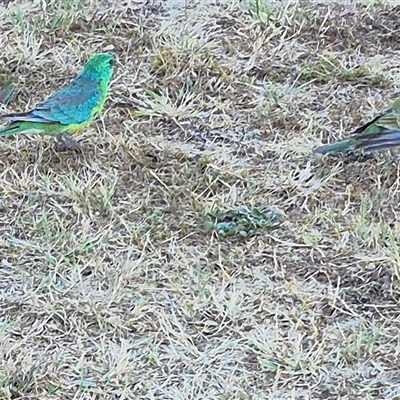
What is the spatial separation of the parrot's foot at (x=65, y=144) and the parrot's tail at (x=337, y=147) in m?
1.07

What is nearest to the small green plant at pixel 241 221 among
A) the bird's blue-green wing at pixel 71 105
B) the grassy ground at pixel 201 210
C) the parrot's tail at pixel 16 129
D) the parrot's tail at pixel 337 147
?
the grassy ground at pixel 201 210

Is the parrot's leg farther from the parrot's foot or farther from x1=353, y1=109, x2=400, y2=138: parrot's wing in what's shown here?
x1=353, y1=109, x2=400, y2=138: parrot's wing

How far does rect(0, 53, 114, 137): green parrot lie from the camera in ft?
14.9

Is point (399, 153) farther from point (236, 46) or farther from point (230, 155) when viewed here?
point (236, 46)

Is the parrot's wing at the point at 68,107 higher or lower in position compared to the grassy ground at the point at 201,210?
higher

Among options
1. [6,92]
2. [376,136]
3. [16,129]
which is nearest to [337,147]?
[376,136]

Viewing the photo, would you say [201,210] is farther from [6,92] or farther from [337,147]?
[6,92]

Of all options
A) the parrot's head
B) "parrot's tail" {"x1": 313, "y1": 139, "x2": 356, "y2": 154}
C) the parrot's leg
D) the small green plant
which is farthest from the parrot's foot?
"parrot's tail" {"x1": 313, "y1": 139, "x2": 356, "y2": 154}

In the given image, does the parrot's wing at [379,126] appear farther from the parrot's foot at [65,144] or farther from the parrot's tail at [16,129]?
the parrot's tail at [16,129]

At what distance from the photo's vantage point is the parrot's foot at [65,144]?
471 centimetres

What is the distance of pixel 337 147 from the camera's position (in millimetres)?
4637

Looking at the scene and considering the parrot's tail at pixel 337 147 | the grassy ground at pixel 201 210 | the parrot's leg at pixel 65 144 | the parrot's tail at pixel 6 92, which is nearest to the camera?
the grassy ground at pixel 201 210

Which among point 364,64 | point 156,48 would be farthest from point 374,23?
point 156,48

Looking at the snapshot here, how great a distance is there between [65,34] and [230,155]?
1.42 m
